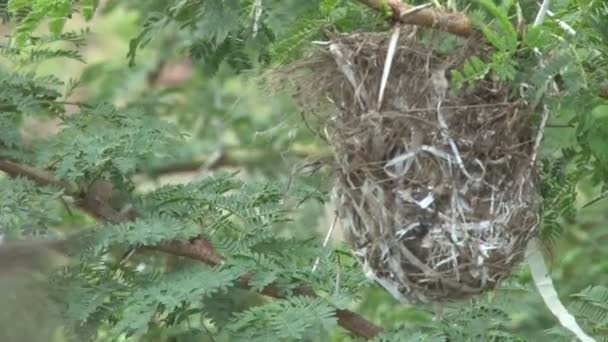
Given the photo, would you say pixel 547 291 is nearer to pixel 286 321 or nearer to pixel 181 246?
pixel 286 321

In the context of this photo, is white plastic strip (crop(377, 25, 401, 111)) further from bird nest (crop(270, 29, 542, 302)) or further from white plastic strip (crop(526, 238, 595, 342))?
white plastic strip (crop(526, 238, 595, 342))

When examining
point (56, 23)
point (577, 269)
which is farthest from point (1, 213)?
point (577, 269)

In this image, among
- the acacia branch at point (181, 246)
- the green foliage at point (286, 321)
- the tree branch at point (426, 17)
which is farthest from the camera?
the acacia branch at point (181, 246)

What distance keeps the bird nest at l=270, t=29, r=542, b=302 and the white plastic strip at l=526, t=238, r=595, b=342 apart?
0.14 metres

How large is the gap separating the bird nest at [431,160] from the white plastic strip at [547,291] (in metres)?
0.14

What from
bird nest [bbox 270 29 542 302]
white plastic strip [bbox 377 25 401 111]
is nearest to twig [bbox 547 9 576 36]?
bird nest [bbox 270 29 542 302]

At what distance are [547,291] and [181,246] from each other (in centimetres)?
71

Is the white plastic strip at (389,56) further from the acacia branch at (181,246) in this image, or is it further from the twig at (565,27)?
the acacia branch at (181,246)

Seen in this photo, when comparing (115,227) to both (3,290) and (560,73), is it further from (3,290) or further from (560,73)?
(560,73)

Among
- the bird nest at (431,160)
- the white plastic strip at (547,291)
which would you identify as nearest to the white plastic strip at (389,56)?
the bird nest at (431,160)

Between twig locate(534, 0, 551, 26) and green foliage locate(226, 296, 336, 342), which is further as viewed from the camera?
green foliage locate(226, 296, 336, 342)

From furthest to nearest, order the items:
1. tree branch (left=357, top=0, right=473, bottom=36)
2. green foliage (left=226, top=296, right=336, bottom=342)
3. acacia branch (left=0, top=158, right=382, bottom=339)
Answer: acacia branch (left=0, top=158, right=382, bottom=339)
green foliage (left=226, top=296, right=336, bottom=342)
tree branch (left=357, top=0, right=473, bottom=36)

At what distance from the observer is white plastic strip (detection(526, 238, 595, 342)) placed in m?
2.21

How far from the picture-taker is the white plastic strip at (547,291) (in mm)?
2205
